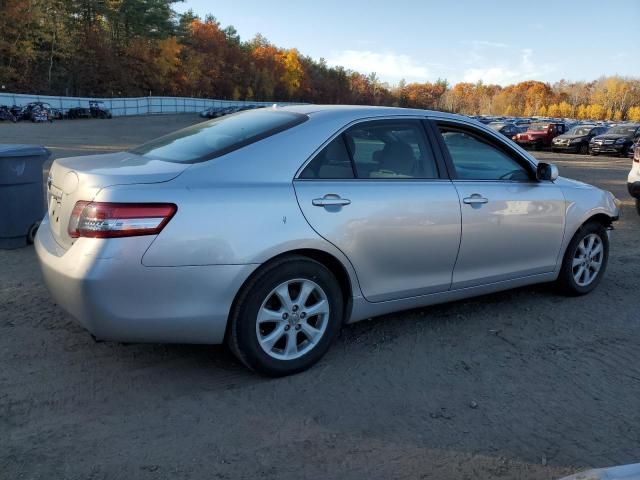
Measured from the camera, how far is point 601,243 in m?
5.21

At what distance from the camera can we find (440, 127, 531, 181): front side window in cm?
423

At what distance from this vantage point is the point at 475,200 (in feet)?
13.5

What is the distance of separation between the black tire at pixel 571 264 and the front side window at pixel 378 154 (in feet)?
5.59

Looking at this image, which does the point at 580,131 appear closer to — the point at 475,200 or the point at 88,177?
the point at 475,200

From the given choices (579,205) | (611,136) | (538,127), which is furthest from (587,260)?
(538,127)

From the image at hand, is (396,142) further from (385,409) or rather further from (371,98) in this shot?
(371,98)

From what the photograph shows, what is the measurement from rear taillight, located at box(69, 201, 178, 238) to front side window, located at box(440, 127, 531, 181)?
2208 millimetres

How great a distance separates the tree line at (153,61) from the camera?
198 ft

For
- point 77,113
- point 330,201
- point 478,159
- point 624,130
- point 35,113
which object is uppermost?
point 478,159

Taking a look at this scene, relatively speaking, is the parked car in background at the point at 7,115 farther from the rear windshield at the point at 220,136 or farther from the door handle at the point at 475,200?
the door handle at the point at 475,200

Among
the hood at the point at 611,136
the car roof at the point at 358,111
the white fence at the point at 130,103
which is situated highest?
the car roof at the point at 358,111

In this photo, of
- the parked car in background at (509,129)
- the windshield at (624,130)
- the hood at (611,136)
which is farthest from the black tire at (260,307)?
the parked car in background at (509,129)

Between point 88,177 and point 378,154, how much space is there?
190 cm

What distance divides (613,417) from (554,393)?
340mm
